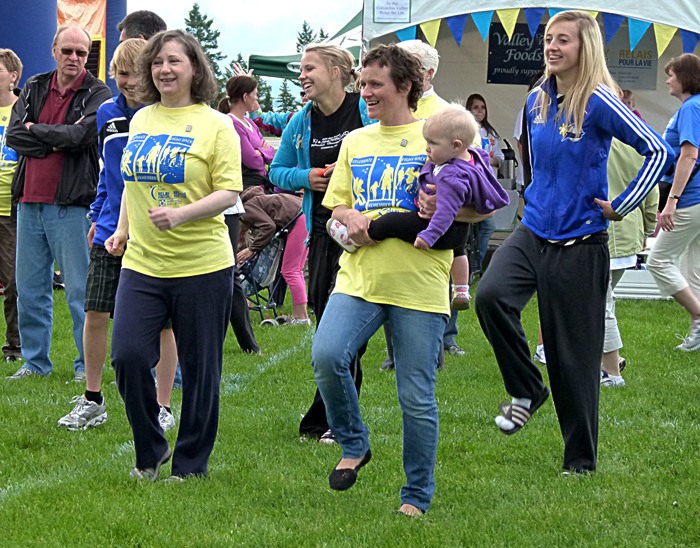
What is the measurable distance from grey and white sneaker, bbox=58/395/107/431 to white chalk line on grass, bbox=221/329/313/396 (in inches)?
48.3

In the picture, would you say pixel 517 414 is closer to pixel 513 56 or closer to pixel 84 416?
pixel 84 416

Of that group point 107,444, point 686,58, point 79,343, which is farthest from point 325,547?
point 686,58

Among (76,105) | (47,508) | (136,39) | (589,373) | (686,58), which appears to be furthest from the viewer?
(686,58)

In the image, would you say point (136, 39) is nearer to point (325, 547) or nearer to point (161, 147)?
point (161, 147)

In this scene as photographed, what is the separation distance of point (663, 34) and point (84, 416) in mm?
8282

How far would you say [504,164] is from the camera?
14930mm

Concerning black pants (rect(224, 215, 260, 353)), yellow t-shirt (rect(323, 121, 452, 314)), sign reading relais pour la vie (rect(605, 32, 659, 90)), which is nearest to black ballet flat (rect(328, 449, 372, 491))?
yellow t-shirt (rect(323, 121, 452, 314))

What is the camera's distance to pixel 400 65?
4637 mm

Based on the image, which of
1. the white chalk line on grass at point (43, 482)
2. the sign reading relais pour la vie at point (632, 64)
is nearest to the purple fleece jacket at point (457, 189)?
the white chalk line on grass at point (43, 482)

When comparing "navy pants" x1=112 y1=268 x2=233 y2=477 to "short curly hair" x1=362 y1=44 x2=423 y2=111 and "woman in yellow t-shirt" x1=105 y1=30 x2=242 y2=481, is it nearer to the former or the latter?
"woman in yellow t-shirt" x1=105 y1=30 x2=242 y2=481

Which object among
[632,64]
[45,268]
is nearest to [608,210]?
[45,268]

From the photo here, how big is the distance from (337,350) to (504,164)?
10849mm

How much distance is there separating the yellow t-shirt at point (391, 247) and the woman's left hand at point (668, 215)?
511 centimetres

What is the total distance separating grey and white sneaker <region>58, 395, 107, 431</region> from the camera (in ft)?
20.9
